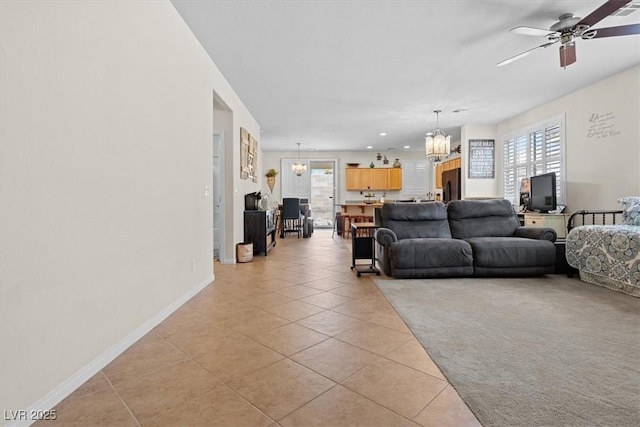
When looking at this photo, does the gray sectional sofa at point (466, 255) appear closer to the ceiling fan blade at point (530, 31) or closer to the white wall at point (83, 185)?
the ceiling fan blade at point (530, 31)

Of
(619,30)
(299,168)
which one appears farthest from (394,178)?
(619,30)

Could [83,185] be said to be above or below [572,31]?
below

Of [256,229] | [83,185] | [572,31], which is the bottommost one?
[256,229]

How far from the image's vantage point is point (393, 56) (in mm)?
3740

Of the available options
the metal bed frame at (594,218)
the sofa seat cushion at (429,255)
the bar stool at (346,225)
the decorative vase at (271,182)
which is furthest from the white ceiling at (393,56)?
the decorative vase at (271,182)

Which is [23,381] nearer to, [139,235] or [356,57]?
[139,235]

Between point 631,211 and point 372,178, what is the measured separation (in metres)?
7.06

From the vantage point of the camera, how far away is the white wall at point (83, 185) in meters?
1.27

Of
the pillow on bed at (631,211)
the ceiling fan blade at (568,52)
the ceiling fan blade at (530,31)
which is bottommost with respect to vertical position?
the pillow on bed at (631,211)

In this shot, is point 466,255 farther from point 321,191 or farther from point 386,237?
point 321,191

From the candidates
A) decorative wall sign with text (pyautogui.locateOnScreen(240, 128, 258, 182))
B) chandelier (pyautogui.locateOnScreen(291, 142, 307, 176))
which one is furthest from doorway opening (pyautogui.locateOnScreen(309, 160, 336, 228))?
Answer: decorative wall sign with text (pyautogui.locateOnScreen(240, 128, 258, 182))

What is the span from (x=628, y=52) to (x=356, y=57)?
3206mm

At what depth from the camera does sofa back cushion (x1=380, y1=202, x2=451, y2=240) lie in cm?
440

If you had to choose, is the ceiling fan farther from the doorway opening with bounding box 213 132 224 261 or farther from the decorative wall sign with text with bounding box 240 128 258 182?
the decorative wall sign with text with bounding box 240 128 258 182
